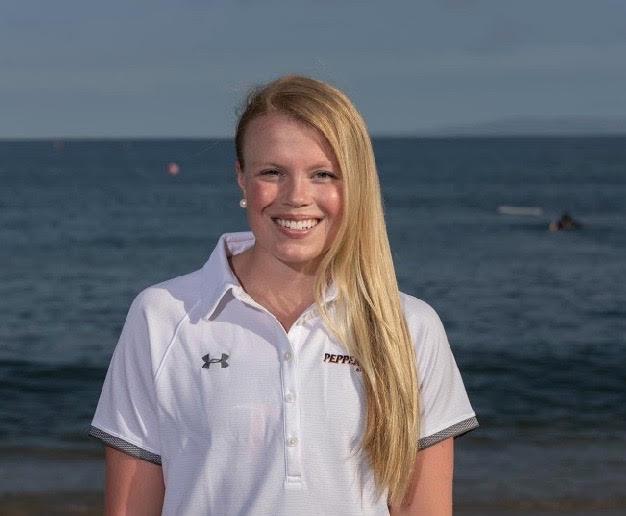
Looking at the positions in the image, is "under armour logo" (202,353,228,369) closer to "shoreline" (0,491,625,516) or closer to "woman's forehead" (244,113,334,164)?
"woman's forehead" (244,113,334,164)

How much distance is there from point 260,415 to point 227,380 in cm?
12

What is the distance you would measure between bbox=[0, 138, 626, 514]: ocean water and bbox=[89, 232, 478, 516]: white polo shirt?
0.93 meters

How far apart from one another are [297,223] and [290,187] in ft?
0.32

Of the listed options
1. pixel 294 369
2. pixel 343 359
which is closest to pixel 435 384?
pixel 343 359

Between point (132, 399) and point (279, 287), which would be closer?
point (132, 399)

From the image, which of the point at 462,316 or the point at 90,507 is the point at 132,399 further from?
the point at 462,316

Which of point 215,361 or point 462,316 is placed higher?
point 462,316

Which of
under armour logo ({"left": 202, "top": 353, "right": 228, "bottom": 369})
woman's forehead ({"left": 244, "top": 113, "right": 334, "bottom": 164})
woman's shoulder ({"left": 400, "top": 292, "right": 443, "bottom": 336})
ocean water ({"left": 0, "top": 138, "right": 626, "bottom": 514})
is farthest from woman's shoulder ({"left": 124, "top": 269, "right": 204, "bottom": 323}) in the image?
ocean water ({"left": 0, "top": 138, "right": 626, "bottom": 514})

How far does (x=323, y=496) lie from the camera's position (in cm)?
321

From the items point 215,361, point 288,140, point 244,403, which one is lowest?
point 244,403

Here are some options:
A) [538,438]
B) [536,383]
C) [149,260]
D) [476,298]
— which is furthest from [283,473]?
[149,260]

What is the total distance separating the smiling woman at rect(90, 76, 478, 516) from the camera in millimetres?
3205

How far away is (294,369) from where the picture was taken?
321 cm

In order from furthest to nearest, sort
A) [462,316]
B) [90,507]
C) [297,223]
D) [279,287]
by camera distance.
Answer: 1. [462,316]
2. [90,507]
3. [279,287]
4. [297,223]
